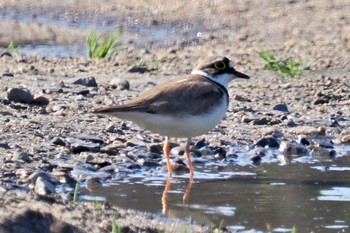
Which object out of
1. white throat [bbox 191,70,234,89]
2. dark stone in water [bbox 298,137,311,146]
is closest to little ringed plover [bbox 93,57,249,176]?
white throat [bbox 191,70,234,89]

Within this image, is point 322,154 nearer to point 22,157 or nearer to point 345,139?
point 345,139

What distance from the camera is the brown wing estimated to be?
8602 millimetres

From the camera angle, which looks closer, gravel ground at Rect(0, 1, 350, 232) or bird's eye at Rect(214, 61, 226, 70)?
gravel ground at Rect(0, 1, 350, 232)

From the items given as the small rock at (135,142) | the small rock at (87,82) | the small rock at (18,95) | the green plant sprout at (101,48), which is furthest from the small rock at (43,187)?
the green plant sprout at (101,48)

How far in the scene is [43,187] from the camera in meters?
7.64

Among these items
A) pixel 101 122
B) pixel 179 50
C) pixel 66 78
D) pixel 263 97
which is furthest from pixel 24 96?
pixel 179 50

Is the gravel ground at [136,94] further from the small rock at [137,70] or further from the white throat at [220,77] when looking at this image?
the white throat at [220,77]

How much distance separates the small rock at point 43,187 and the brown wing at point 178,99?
2.79 feet

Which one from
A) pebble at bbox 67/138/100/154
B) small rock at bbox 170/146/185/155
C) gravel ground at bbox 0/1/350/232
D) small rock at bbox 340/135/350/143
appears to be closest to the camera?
gravel ground at bbox 0/1/350/232

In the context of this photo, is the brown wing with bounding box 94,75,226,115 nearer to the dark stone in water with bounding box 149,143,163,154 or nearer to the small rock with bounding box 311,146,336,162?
the dark stone in water with bounding box 149,143,163,154

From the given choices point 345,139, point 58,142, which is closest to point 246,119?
point 345,139

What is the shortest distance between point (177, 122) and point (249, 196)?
3.49ft

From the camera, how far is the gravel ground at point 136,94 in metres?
7.03

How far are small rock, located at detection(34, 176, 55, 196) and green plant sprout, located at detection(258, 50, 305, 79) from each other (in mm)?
5330
